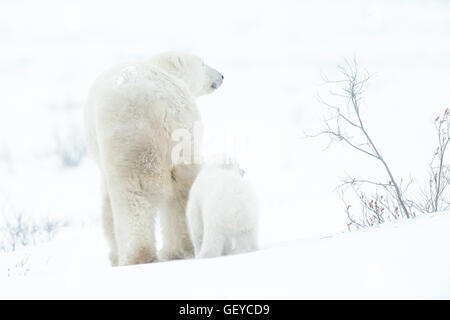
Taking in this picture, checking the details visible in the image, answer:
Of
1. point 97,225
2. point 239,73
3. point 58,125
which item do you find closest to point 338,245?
point 97,225

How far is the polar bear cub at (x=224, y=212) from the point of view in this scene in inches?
118

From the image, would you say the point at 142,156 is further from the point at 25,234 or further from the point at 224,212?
the point at 25,234

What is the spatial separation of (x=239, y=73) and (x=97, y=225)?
11.2 metres

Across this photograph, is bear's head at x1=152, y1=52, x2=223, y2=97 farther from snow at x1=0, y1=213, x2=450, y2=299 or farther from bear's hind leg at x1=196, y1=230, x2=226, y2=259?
snow at x1=0, y1=213, x2=450, y2=299

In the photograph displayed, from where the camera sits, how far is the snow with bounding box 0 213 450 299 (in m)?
1.70

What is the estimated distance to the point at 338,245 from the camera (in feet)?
7.39

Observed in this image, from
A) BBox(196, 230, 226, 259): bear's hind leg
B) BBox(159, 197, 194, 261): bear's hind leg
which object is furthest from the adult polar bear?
BBox(196, 230, 226, 259): bear's hind leg

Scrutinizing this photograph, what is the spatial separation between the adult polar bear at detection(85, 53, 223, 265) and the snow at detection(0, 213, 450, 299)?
0.97 meters

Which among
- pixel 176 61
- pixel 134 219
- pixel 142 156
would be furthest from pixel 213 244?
pixel 176 61

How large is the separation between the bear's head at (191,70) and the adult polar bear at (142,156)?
1.70 ft

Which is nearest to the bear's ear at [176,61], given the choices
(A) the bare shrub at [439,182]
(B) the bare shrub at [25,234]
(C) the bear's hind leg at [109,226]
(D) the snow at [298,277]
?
(C) the bear's hind leg at [109,226]

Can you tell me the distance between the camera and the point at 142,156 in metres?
3.20

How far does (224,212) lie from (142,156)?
24.4 inches
